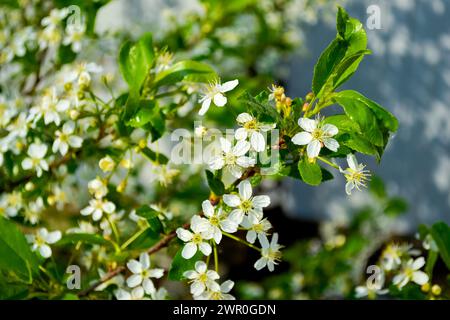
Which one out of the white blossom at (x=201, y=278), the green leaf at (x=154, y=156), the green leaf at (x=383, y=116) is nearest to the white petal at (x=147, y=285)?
the white blossom at (x=201, y=278)

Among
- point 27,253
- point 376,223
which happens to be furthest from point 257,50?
point 27,253

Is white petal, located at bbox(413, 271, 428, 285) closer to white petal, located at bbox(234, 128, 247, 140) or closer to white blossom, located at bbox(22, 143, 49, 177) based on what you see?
white petal, located at bbox(234, 128, 247, 140)

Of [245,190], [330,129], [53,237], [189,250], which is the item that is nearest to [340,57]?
[330,129]

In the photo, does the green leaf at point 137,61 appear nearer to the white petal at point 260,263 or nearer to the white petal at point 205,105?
the white petal at point 205,105

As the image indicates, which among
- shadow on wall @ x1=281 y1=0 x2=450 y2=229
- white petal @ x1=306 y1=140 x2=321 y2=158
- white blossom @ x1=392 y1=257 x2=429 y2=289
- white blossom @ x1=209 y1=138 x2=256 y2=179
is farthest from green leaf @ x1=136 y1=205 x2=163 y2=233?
shadow on wall @ x1=281 y1=0 x2=450 y2=229

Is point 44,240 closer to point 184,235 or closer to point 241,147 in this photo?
point 184,235

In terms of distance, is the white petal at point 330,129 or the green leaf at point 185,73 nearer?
the white petal at point 330,129

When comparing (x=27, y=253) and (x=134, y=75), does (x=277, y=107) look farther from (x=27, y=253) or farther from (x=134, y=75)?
(x=27, y=253)
